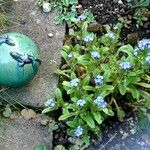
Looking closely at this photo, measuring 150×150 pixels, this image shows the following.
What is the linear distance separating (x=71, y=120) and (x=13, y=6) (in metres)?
1.07

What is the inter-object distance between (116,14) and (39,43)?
2.16 ft

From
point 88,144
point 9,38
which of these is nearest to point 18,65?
point 9,38

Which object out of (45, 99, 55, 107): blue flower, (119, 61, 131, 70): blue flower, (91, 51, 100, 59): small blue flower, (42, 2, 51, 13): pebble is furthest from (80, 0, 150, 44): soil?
(45, 99, 55, 107): blue flower

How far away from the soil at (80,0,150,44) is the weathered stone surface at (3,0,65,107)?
0.31m

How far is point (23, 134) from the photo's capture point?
3.48 meters

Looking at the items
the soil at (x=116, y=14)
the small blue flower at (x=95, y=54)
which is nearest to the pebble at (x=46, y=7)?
the soil at (x=116, y=14)

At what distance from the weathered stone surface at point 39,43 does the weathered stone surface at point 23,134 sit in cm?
14

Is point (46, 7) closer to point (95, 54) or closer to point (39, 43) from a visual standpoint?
point (39, 43)

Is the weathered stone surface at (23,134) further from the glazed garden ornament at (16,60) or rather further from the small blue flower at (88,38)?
the small blue flower at (88,38)

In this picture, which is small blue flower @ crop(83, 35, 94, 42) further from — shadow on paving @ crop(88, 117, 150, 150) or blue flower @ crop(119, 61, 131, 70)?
shadow on paving @ crop(88, 117, 150, 150)

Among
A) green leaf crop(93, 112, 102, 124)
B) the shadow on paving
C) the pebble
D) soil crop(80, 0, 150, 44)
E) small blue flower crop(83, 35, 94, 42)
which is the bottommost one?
the shadow on paving

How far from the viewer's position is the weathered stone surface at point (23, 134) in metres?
3.42

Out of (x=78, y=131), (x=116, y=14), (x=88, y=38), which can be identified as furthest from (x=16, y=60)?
(x=116, y=14)

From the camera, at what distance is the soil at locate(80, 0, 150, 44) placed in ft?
13.1
